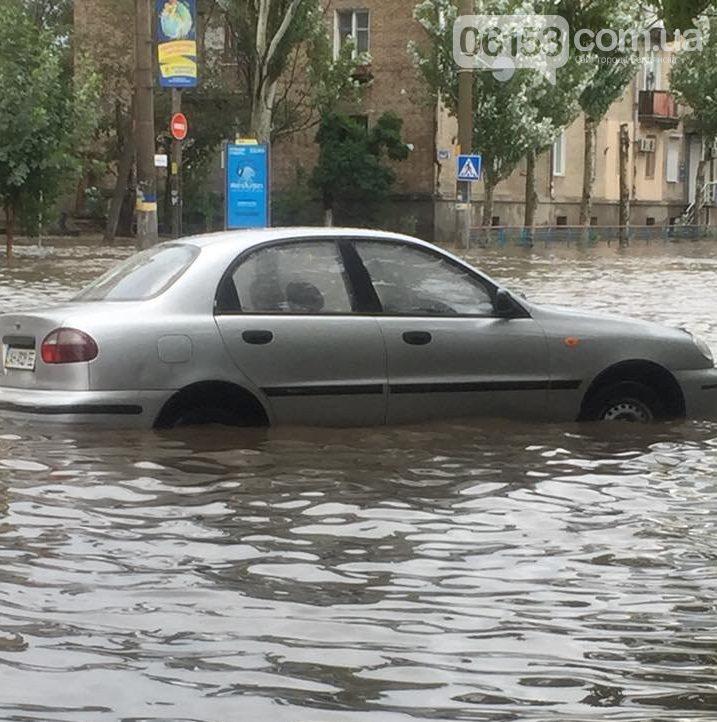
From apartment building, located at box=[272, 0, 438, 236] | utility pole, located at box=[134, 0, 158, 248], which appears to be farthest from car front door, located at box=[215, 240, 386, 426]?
apartment building, located at box=[272, 0, 438, 236]

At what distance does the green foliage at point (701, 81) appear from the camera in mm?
75062

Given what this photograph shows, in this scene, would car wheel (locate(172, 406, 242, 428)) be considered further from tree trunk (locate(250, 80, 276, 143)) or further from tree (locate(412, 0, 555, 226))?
tree (locate(412, 0, 555, 226))

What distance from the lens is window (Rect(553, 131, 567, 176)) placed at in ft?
226

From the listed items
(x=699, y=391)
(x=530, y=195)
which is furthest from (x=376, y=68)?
(x=699, y=391)

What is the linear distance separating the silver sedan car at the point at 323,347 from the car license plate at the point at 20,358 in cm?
1

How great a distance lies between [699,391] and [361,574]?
4815mm

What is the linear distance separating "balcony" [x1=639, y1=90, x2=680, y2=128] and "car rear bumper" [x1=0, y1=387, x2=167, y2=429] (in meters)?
68.7

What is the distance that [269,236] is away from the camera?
1038 cm

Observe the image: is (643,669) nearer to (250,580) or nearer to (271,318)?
(250,580)

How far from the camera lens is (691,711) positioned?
16.4 feet

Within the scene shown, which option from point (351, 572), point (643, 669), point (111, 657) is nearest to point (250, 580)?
point (351, 572)

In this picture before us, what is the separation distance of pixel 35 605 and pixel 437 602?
1.35 m

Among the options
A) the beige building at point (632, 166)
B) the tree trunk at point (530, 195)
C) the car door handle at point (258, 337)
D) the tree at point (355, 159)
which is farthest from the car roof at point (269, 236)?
the tree trunk at point (530, 195)

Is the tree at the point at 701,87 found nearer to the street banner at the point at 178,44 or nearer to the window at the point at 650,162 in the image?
the window at the point at 650,162
